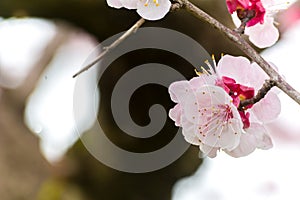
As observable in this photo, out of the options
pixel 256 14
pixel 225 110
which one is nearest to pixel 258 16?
pixel 256 14

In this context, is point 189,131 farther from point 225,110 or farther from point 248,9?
point 248,9

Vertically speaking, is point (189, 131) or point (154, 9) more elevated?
point (154, 9)

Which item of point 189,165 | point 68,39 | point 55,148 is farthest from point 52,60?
point 189,165

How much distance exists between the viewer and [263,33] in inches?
28.6

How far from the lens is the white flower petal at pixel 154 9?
2.04ft

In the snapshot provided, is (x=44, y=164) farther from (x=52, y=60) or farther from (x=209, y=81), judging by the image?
(x=209, y=81)

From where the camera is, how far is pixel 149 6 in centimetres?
64

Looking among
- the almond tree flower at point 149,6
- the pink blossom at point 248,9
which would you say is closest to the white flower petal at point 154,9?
the almond tree flower at point 149,6

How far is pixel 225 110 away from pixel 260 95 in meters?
0.07

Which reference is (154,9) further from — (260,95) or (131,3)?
(260,95)

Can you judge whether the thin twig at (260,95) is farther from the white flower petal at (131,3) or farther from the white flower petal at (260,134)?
the white flower petal at (131,3)

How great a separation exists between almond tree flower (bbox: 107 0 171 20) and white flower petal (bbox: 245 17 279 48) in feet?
0.48

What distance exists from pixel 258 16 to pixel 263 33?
2cm

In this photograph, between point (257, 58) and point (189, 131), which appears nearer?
point (257, 58)
